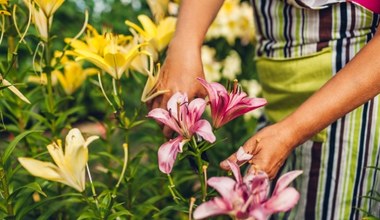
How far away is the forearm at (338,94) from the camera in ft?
4.20

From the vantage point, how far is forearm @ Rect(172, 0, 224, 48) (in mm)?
1507

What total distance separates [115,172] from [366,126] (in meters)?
0.55

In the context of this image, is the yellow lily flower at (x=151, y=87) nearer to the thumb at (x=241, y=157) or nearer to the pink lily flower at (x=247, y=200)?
the thumb at (x=241, y=157)

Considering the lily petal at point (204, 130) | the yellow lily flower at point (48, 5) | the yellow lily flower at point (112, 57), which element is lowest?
the lily petal at point (204, 130)

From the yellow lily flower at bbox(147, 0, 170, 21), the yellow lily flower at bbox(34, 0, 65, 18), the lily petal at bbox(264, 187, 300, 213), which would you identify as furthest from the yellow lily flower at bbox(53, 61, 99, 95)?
the lily petal at bbox(264, 187, 300, 213)

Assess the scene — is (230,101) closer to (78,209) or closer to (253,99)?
(253,99)

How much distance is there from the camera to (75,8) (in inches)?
168

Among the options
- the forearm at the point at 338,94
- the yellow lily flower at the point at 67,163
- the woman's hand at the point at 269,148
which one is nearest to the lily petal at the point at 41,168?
the yellow lily flower at the point at 67,163

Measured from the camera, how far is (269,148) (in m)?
1.24

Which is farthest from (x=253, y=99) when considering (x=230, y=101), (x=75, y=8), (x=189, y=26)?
(x=75, y=8)

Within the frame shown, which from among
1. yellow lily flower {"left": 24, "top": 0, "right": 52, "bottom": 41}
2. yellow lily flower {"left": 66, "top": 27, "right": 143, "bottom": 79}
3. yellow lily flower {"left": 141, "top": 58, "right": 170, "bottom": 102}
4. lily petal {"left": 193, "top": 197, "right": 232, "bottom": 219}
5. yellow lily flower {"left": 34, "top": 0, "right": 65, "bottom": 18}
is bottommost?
lily petal {"left": 193, "top": 197, "right": 232, "bottom": 219}

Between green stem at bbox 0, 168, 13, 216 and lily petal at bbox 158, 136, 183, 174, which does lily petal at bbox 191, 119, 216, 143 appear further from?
green stem at bbox 0, 168, 13, 216

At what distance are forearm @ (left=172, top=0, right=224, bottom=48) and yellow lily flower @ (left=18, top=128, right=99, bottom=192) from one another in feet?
1.27

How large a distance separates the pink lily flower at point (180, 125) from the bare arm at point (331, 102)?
0.09 metres
